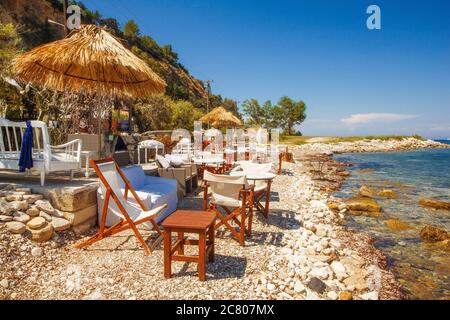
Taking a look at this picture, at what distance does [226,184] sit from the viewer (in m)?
4.58

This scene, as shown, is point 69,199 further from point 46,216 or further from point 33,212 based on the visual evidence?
point 33,212

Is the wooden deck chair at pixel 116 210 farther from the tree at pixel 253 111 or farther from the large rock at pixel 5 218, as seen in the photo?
the tree at pixel 253 111

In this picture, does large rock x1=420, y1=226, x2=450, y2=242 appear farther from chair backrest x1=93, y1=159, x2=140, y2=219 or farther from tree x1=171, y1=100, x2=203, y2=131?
tree x1=171, y1=100, x2=203, y2=131

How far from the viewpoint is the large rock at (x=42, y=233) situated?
3782 millimetres

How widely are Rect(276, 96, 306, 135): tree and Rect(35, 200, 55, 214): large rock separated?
174ft

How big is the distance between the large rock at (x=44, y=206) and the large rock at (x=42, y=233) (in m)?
0.29

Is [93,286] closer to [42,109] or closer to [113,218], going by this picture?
[113,218]

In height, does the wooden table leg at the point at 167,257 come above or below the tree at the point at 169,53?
below

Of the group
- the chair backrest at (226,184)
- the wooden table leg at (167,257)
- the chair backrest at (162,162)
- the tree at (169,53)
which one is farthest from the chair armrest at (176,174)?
the tree at (169,53)

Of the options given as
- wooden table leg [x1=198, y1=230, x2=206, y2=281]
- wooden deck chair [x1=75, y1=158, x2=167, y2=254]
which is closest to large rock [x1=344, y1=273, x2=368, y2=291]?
wooden table leg [x1=198, y1=230, x2=206, y2=281]

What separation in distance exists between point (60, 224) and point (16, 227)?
52 cm

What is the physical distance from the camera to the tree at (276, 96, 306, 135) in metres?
55.1

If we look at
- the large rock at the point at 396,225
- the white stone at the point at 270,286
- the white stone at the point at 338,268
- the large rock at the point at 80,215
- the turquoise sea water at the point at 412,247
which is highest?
the large rock at the point at 80,215

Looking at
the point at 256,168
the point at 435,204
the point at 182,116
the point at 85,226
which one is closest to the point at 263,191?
the point at 256,168
